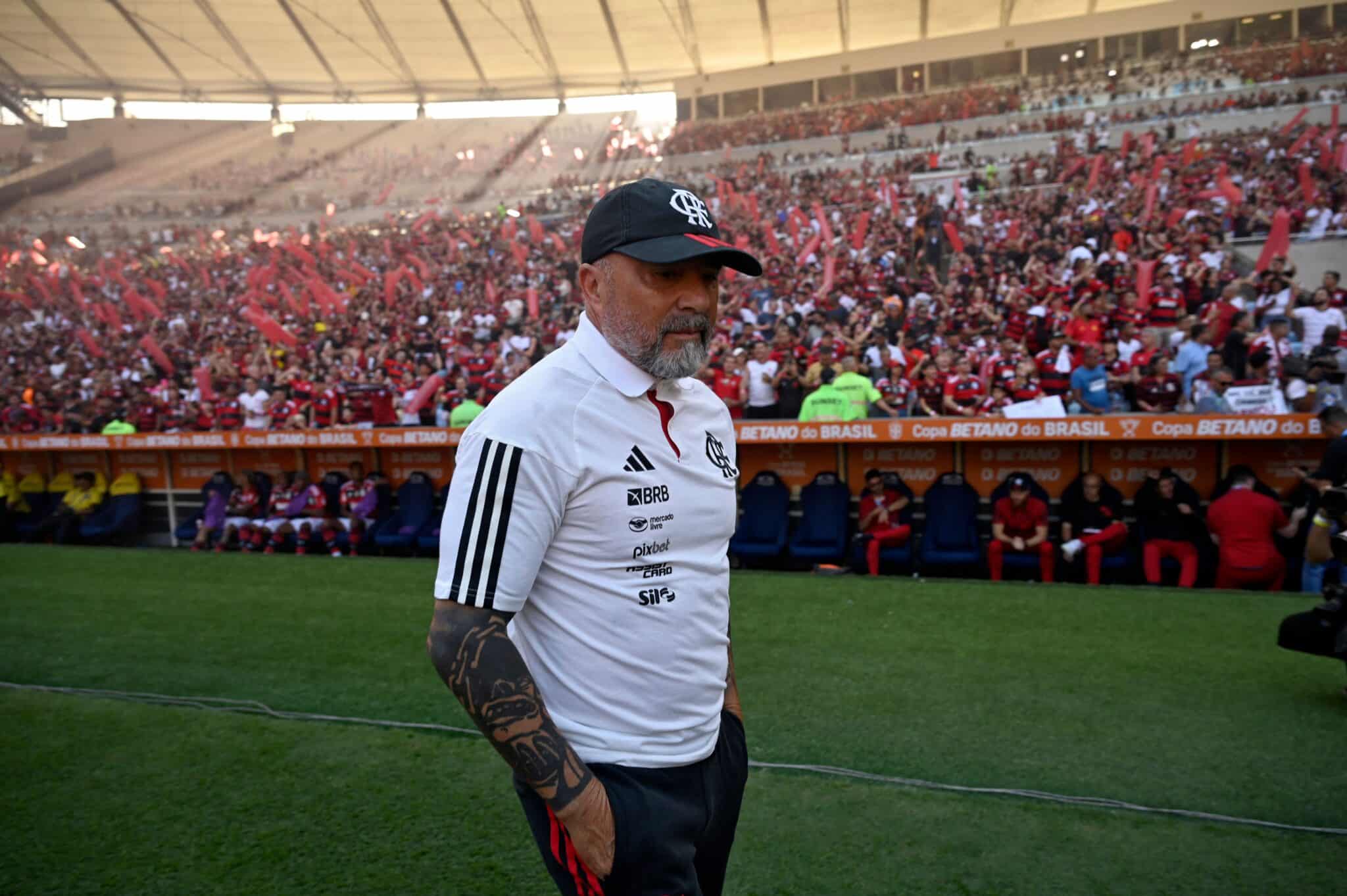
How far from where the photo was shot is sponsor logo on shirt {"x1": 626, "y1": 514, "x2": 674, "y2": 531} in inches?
65.1

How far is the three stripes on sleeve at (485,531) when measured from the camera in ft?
5.06

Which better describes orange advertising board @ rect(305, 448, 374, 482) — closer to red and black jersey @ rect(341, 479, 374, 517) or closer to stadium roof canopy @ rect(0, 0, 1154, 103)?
red and black jersey @ rect(341, 479, 374, 517)

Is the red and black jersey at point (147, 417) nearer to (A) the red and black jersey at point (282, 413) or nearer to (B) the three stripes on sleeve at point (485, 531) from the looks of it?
(A) the red and black jersey at point (282, 413)

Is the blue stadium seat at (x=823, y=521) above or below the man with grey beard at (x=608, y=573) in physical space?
below

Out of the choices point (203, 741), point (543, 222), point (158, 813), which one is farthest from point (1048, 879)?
point (543, 222)

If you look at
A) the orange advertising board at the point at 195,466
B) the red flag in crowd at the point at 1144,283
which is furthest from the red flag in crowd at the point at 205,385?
the red flag in crowd at the point at 1144,283

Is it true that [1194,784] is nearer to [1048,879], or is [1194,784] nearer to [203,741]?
[1048,879]

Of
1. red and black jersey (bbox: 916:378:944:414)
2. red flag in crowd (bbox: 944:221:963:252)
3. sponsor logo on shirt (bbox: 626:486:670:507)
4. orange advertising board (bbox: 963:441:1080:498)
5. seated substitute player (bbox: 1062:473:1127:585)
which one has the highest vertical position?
red flag in crowd (bbox: 944:221:963:252)

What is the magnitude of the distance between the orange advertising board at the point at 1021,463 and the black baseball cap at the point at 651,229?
8615 millimetres

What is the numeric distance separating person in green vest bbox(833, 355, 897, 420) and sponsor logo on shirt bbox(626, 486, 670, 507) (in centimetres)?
842

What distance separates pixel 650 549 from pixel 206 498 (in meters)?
13.4

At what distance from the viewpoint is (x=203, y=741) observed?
5.09 m

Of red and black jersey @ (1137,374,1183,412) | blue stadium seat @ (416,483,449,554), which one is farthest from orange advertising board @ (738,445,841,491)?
blue stadium seat @ (416,483,449,554)

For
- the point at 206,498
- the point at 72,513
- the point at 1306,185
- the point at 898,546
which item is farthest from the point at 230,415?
the point at 1306,185
